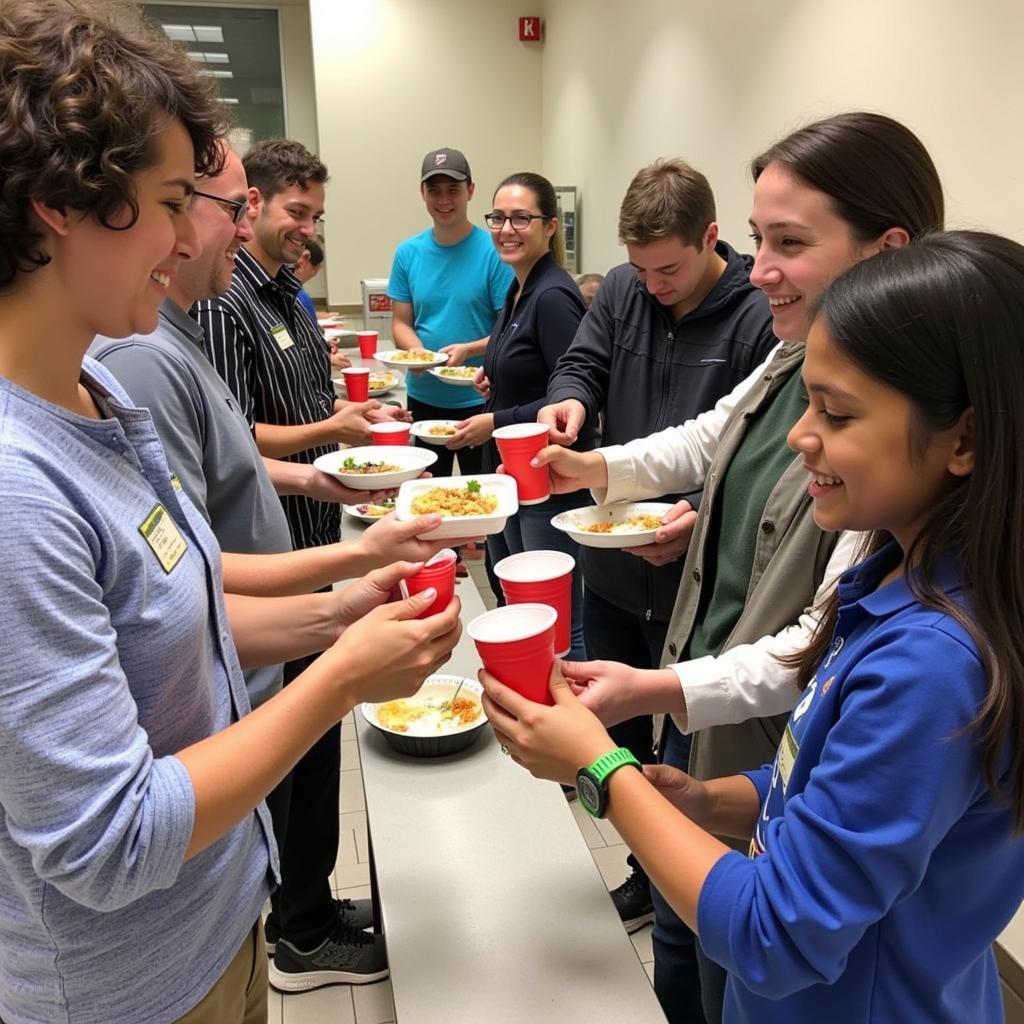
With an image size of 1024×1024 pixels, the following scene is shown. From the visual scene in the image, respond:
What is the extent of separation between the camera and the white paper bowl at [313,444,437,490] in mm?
Answer: 2113

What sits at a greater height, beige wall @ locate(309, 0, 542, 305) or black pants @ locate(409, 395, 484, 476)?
beige wall @ locate(309, 0, 542, 305)

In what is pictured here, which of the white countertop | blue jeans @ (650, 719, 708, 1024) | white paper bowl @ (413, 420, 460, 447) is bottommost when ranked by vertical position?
blue jeans @ (650, 719, 708, 1024)

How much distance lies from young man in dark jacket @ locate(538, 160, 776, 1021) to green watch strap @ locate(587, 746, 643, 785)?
0.94m

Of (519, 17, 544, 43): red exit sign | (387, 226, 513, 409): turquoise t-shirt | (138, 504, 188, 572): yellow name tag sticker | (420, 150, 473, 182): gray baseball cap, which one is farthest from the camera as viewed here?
(519, 17, 544, 43): red exit sign

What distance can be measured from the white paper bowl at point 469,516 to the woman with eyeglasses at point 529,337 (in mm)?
1196

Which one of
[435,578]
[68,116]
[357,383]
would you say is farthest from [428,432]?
[68,116]

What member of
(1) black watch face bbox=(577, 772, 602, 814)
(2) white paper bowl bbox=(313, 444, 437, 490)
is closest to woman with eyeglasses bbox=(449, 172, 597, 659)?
(2) white paper bowl bbox=(313, 444, 437, 490)

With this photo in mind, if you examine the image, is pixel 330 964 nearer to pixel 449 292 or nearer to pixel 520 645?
pixel 520 645

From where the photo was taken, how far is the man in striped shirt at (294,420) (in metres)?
2.08

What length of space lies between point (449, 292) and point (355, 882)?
9.51 ft

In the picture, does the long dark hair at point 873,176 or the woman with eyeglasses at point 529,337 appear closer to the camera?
the long dark hair at point 873,176

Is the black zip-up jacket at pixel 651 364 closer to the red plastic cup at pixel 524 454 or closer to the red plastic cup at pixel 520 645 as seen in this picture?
the red plastic cup at pixel 524 454

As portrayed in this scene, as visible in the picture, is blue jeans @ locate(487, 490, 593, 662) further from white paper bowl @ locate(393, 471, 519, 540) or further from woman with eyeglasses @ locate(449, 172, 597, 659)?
white paper bowl @ locate(393, 471, 519, 540)

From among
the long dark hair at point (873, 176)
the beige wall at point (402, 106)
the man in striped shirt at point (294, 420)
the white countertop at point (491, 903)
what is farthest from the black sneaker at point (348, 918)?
the beige wall at point (402, 106)
